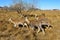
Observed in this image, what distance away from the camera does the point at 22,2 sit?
33.8 meters

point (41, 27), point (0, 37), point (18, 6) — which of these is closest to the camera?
point (0, 37)

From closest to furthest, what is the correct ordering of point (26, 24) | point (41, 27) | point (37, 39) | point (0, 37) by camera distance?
point (37, 39) → point (0, 37) → point (41, 27) → point (26, 24)

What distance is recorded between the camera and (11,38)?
11.5m

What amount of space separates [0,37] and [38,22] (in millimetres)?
3982

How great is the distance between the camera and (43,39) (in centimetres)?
1138

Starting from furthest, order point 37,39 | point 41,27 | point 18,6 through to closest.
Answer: point 18,6 < point 41,27 < point 37,39

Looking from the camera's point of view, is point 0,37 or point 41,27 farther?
point 41,27

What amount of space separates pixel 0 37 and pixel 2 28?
10.8 feet

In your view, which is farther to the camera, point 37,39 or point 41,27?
point 41,27

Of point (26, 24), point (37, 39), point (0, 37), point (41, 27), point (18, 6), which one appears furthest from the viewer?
point (18, 6)

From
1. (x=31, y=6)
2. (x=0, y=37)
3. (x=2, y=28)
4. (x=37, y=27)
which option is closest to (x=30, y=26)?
(x=37, y=27)

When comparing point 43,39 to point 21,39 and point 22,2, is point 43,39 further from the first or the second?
point 22,2

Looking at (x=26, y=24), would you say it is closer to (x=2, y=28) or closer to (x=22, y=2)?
(x=2, y=28)

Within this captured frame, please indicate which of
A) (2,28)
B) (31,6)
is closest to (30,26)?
(2,28)
